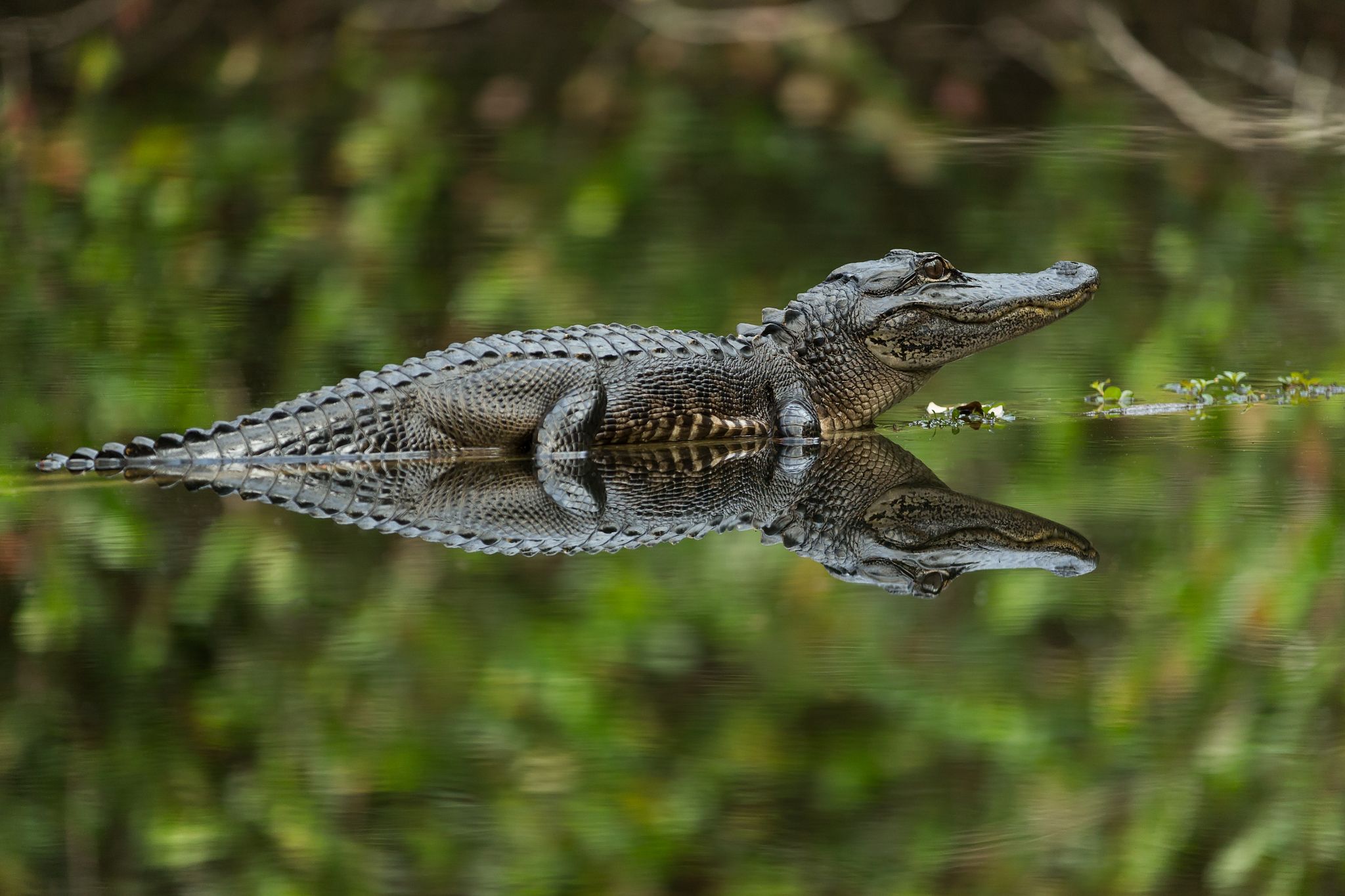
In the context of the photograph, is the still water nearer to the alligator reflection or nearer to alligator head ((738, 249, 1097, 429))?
the alligator reflection

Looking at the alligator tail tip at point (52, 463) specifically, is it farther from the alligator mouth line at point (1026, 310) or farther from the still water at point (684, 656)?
the alligator mouth line at point (1026, 310)

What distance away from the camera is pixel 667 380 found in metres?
3.70


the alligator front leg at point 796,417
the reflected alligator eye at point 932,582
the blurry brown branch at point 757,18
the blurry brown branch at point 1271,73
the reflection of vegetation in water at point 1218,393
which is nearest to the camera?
the reflected alligator eye at point 932,582

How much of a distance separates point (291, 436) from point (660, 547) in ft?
3.97

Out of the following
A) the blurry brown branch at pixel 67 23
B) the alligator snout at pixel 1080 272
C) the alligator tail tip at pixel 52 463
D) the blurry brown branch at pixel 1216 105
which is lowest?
the blurry brown branch at pixel 1216 105

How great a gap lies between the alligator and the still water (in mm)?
118

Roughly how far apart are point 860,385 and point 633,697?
2295mm

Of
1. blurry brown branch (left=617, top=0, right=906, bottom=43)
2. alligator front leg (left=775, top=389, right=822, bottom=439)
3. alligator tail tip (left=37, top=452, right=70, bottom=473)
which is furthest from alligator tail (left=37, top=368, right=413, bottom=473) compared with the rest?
blurry brown branch (left=617, top=0, right=906, bottom=43)

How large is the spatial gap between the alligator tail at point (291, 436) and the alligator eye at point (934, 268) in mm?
1397

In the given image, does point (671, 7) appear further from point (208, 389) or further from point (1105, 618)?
point (1105, 618)

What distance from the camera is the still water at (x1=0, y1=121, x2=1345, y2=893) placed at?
1497 mm

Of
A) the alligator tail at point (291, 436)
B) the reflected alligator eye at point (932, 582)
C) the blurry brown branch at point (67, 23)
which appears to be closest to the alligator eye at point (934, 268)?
the alligator tail at point (291, 436)

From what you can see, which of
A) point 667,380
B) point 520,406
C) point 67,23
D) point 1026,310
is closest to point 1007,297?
point 1026,310

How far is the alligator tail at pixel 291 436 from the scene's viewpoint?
11.0 feet
